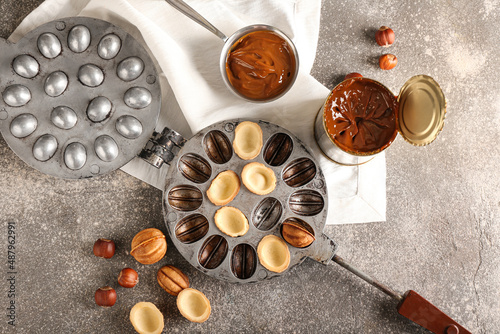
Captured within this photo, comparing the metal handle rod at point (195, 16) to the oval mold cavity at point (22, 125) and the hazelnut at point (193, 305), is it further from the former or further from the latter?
the hazelnut at point (193, 305)

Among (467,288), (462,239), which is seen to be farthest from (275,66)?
(467,288)

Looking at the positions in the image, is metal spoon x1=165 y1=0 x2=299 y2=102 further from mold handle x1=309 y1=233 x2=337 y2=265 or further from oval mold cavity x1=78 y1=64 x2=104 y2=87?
mold handle x1=309 y1=233 x2=337 y2=265

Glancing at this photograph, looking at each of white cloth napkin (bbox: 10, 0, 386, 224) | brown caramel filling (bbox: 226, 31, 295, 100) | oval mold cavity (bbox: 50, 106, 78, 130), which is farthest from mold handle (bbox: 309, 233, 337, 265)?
oval mold cavity (bbox: 50, 106, 78, 130)

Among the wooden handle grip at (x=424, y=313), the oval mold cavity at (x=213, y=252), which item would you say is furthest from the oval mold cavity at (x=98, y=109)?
the wooden handle grip at (x=424, y=313)

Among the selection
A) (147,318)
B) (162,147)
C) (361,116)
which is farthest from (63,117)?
(361,116)

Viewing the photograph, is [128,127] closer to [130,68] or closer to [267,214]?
[130,68]

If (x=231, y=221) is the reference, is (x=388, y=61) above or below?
above
